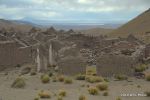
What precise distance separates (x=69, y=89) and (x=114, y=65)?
5.74 meters

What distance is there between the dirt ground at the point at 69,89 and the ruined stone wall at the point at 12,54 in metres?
5.94

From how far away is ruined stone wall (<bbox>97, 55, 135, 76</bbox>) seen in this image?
107ft

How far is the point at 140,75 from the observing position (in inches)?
1318

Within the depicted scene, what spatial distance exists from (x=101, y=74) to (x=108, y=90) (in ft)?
18.3

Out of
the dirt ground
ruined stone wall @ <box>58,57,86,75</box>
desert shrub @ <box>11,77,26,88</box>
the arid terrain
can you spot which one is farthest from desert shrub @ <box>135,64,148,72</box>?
desert shrub @ <box>11,77,26,88</box>

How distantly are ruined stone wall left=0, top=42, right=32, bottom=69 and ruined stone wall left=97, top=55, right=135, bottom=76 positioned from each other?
1017 centimetres

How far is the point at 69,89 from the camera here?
92.7 feet

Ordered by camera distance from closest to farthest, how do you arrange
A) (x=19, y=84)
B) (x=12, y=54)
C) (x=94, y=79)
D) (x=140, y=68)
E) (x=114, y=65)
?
(x=19, y=84) → (x=94, y=79) → (x=114, y=65) → (x=140, y=68) → (x=12, y=54)

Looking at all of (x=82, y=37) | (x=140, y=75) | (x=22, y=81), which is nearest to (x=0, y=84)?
(x=22, y=81)

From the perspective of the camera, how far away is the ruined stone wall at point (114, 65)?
32.5 meters

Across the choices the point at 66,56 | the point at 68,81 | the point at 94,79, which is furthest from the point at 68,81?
the point at 66,56

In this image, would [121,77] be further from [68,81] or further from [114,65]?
[68,81]

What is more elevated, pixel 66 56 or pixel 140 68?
pixel 66 56

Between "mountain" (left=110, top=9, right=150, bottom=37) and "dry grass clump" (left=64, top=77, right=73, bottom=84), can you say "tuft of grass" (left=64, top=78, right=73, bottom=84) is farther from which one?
"mountain" (left=110, top=9, right=150, bottom=37)
